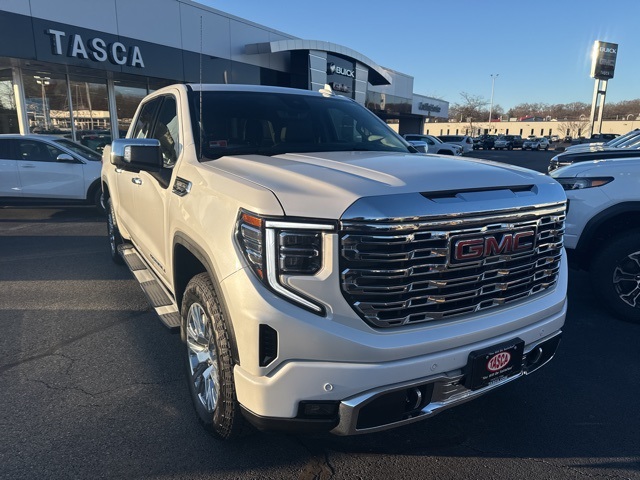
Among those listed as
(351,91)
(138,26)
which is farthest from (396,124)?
(138,26)

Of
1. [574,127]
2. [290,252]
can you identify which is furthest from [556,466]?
[574,127]

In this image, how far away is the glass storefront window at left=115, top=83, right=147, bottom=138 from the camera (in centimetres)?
1736

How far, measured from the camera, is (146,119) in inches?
180

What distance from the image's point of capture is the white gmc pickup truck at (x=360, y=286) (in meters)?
1.96

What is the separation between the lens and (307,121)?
378 centimetres

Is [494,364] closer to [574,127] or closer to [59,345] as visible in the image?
[59,345]

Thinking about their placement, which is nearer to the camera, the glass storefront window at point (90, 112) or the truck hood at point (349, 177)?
the truck hood at point (349, 177)

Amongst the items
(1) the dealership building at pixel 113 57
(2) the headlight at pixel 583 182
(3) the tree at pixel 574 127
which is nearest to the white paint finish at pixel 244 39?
(1) the dealership building at pixel 113 57

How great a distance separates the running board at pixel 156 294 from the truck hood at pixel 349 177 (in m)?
A: 1.09

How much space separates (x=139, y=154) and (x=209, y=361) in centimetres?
137

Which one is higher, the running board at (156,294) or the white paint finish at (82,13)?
the white paint finish at (82,13)

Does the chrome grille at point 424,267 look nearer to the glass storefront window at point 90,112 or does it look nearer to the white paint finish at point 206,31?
the glass storefront window at point 90,112

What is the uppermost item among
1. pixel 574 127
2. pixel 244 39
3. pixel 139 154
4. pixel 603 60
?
pixel 603 60

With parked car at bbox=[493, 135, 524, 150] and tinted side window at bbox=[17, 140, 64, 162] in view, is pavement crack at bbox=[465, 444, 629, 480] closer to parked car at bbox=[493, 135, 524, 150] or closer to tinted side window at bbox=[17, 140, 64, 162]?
tinted side window at bbox=[17, 140, 64, 162]
